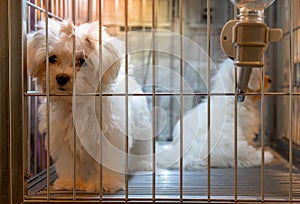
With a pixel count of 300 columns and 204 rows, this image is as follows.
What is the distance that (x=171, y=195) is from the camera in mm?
1323

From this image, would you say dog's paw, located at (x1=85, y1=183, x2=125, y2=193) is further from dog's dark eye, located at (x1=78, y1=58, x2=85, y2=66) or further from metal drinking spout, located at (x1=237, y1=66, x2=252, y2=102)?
metal drinking spout, located at (x1=237, y1=66, x2=252, y2=102)

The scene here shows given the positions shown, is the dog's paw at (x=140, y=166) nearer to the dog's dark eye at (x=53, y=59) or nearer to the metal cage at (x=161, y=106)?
the metal cage at (x=161, y=106)

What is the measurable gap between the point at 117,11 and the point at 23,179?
1495 millimetres

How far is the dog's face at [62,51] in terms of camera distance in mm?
1452

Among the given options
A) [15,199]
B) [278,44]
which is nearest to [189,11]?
[278,44]

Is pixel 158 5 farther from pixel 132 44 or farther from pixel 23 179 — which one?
pixel 23 179

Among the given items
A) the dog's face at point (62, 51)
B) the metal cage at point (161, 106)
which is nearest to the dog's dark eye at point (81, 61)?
the dog's face at point (62, 51)

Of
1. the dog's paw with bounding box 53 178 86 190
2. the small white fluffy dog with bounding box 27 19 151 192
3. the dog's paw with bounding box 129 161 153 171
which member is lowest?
the dog's paw with bounding box 129 161 153 171

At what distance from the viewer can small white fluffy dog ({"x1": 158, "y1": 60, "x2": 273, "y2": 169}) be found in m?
1.98

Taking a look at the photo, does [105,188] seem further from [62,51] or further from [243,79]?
[243,79]

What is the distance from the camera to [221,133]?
2.12m

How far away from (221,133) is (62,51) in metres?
1.02

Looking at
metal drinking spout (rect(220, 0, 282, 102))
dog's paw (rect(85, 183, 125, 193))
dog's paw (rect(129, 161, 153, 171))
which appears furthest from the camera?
dog's paw (rect(129, 161, 153, 171))

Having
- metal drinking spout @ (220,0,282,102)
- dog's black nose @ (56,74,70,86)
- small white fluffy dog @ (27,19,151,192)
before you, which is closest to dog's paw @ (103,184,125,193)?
small white fluffy dog @ (27,19,151,192)
